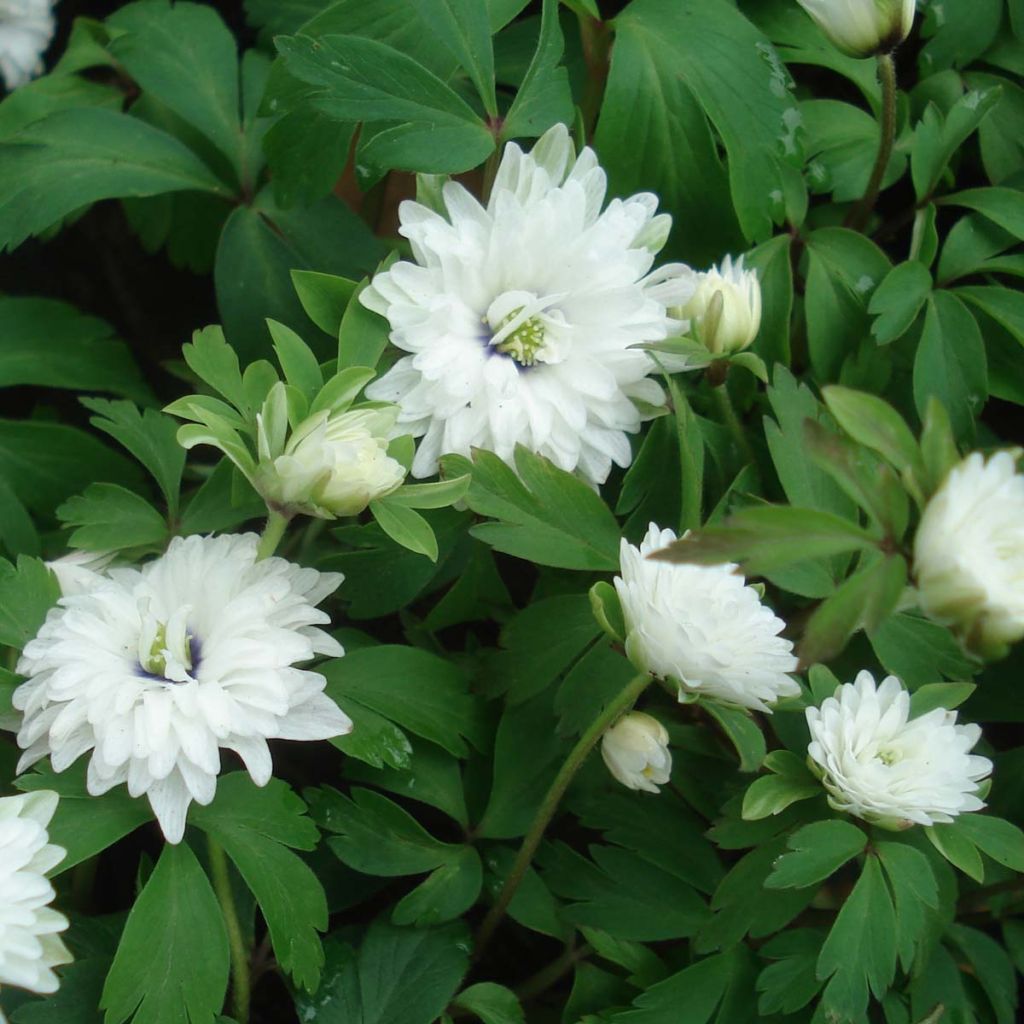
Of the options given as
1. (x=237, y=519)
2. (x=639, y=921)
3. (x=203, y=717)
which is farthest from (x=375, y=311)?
(x=639, y=921)

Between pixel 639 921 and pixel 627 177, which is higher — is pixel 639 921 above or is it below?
below

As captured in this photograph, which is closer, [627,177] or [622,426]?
[622,426]

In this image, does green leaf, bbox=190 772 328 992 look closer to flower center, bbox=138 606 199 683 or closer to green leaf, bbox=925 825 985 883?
flower center, bbox=138 606 199 683

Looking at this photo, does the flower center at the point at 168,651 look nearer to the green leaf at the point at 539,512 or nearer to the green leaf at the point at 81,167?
the green leaf at the point at 539,512

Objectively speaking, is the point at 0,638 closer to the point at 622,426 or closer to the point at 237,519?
the point at 237,519

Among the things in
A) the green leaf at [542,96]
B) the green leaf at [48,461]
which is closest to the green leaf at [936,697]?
the green leaf at [542,96]

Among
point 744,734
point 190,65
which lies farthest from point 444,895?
point 190,65

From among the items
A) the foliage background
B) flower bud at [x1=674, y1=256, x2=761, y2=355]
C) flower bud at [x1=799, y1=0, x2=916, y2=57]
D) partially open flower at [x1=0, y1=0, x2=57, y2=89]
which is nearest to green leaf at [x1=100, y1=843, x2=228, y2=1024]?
the foliage background
